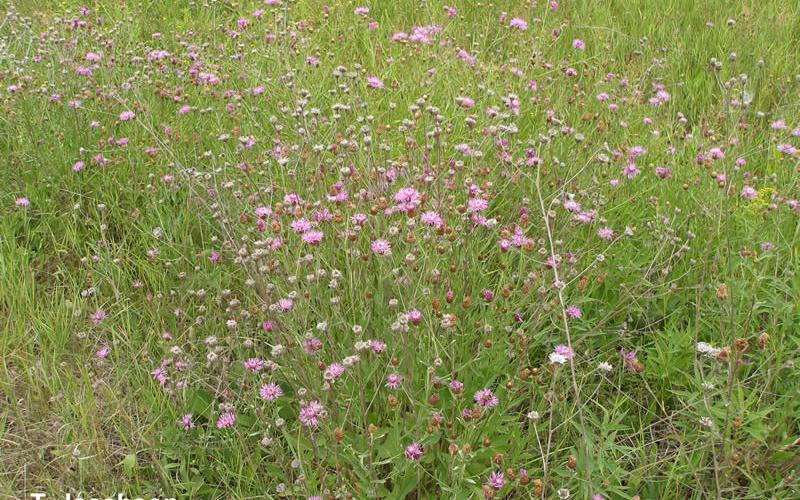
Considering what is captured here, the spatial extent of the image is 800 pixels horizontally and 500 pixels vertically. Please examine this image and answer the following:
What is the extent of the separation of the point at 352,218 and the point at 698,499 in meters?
1.19

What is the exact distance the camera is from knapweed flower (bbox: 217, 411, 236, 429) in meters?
1.77

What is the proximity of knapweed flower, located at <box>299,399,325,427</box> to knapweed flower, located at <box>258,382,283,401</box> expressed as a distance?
0.16m

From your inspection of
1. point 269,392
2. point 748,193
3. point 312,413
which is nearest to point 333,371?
point 312,413

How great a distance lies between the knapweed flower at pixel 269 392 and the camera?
5.98 feet

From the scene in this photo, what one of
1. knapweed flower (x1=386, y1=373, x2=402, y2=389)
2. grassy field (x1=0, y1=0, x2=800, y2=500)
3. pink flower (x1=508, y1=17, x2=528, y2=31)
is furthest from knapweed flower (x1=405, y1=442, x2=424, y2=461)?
pink flower (x1=508, y1=17, x2=528, y2=31)

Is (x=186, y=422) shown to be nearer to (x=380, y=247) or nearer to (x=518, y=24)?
(x=380, y=247)

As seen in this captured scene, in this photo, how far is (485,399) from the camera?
5.65 feet

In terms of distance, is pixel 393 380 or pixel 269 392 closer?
pixel 393 380

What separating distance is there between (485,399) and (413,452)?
0.24 m

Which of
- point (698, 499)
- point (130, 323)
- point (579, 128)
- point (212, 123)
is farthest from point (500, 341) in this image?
point (212, 123)

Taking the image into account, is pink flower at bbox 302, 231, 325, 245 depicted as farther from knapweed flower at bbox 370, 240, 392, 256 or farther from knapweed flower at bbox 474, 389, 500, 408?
knapweed flower at bbox 474, 389, 500, 408

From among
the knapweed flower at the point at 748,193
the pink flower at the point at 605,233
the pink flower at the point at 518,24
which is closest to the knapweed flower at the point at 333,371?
the pink flower at the point at 605,233

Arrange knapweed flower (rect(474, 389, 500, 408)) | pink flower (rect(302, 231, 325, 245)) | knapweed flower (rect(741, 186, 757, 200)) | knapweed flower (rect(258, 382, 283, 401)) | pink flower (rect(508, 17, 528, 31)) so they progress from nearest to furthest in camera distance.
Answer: knapweed flower (rect(474, 389, 500, 408)) < knapweed flower (rect(258, 382, 283, 401)) < pink flower (rect(302, 231, 325, 245)) < knapweed flower (rect(741, 186, 757, 200)) < pink flower (rect(508, 17, 528, 31))

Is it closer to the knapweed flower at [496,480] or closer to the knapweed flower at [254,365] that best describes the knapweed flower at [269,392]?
the knapweed flower at [254,365]
